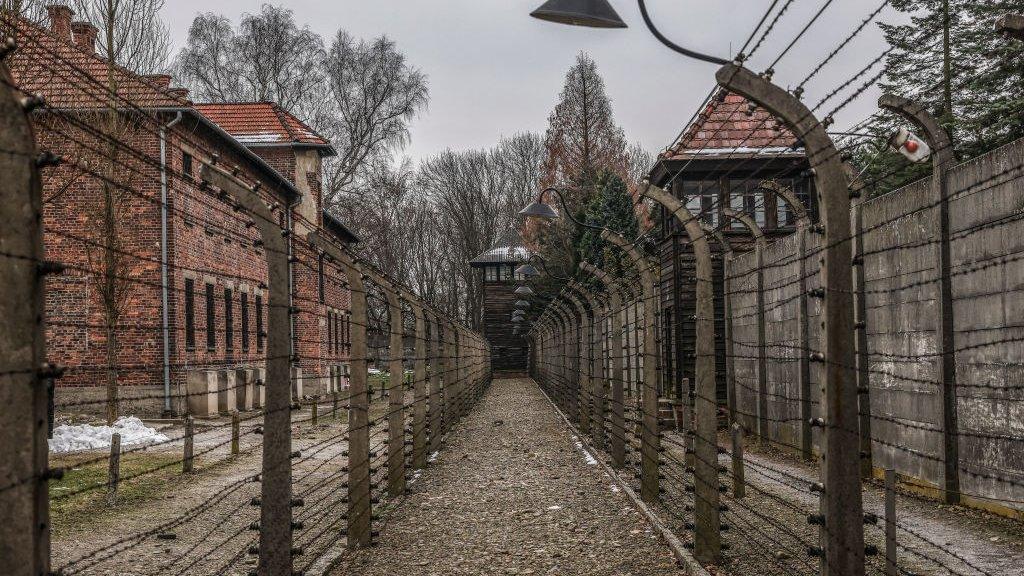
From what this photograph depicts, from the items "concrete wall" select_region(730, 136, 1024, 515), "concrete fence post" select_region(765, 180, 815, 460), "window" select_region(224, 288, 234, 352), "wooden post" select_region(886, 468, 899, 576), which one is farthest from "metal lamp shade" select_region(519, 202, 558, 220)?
"wooden post" select_region(886, 468, 899, 576)

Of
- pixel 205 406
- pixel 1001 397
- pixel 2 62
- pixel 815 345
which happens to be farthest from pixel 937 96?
pixel 2 62

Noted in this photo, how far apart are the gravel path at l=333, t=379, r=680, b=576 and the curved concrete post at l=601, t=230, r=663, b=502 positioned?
0.30 m

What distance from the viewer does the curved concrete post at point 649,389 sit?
9.71 meters

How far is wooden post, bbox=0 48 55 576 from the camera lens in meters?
2.72

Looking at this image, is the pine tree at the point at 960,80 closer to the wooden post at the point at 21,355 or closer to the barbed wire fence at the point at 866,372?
the barbed wire fence at the point at 866,372

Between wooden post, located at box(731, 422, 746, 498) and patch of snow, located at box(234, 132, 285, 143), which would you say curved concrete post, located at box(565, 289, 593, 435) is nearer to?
wooden post, located at box(731, 422, 746, 498)

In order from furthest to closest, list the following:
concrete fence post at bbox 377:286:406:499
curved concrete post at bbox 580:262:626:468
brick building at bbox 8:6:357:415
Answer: brick building at bbox 8:6:357:415 < curved concrete post at bbox 580:262:626:468 < concrete fence post at bbox 377:286:406:499

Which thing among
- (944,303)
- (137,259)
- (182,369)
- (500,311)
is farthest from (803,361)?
(500,311)

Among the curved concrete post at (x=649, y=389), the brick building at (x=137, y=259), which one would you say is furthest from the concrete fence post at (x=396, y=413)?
the brick building at (x=137, y=259)

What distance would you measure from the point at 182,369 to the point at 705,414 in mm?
17078

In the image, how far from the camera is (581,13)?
18.9 ft

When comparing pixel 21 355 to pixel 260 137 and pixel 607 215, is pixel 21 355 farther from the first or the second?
pixel 607 215

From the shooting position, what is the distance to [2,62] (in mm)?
2760

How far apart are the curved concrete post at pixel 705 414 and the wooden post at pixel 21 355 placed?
4873 millimetres
